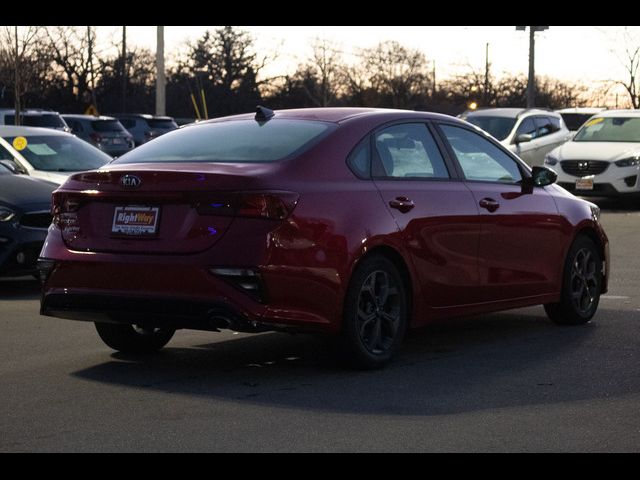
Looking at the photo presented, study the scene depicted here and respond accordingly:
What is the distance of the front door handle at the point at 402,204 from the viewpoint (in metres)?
8.00

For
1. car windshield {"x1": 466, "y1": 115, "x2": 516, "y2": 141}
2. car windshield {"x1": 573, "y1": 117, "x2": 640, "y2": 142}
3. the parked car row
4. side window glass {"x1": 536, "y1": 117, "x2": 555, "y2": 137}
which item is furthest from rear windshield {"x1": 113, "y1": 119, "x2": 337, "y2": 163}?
the parked car row

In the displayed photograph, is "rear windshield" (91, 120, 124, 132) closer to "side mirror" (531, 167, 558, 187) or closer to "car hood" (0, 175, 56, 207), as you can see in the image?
"car hood" (0, 175, 56, 207)

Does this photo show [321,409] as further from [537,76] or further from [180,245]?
[537,76]

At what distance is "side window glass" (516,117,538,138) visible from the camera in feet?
94.5

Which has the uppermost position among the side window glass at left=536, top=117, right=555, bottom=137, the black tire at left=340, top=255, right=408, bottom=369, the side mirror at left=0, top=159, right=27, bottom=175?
the side window glass at left=536, top=117, right=555, bottom=137

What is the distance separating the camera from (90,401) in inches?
271

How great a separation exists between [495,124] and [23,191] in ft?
57.8

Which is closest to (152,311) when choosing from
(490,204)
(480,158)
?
(490,204)

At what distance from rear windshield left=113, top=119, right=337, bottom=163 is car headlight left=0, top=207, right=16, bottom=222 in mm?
3898

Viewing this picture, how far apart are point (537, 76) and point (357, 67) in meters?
16.7

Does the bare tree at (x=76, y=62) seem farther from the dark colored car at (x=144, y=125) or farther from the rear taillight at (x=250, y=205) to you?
the rear taillight at (x=250, y=205)
